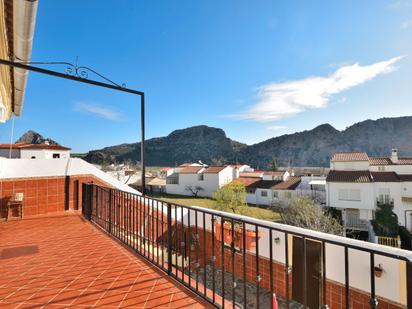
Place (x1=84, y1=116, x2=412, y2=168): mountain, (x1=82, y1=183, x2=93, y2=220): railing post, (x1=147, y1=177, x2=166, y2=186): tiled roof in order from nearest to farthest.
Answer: (x1=82, y1=183, x2=93, y2=220): railing post
(x1=147, y1=177, x2=166, y2=186): tiled roof
(x1=84, y1=116, x2=412, y2=168): mountain

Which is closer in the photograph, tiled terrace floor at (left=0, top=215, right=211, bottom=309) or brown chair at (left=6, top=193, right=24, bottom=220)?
tiled terrace floor at (left=0, top=215, right=211, bottom=309)

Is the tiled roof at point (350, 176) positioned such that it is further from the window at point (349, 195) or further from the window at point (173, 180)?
the window at point (173, 180)

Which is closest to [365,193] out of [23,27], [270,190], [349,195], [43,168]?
[349,195]

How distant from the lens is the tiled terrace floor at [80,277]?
1.96m

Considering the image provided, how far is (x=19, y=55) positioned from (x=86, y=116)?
754 inches

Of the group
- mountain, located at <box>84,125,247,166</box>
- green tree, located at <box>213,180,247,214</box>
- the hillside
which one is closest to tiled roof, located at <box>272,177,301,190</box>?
green tree, located at <box>213,180,247,214</box>

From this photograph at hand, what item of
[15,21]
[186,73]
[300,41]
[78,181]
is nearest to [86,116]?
[186,73]

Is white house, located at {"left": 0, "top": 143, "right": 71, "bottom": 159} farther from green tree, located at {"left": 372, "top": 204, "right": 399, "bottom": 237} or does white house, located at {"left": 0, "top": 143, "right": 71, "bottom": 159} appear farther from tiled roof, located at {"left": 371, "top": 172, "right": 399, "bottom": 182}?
tiled roof, located at {"left": 371, "top": 172, "right": 399, "bottom": 182}

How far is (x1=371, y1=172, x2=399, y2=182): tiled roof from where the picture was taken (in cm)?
1953

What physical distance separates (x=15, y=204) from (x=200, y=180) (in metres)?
30.1

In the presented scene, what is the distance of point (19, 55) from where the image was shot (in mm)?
3264

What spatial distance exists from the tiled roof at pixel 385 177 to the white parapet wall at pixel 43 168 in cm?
2228

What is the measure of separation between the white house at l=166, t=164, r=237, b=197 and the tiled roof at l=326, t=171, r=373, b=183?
15.5 m

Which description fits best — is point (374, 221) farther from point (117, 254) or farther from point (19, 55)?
point (19, 55)
